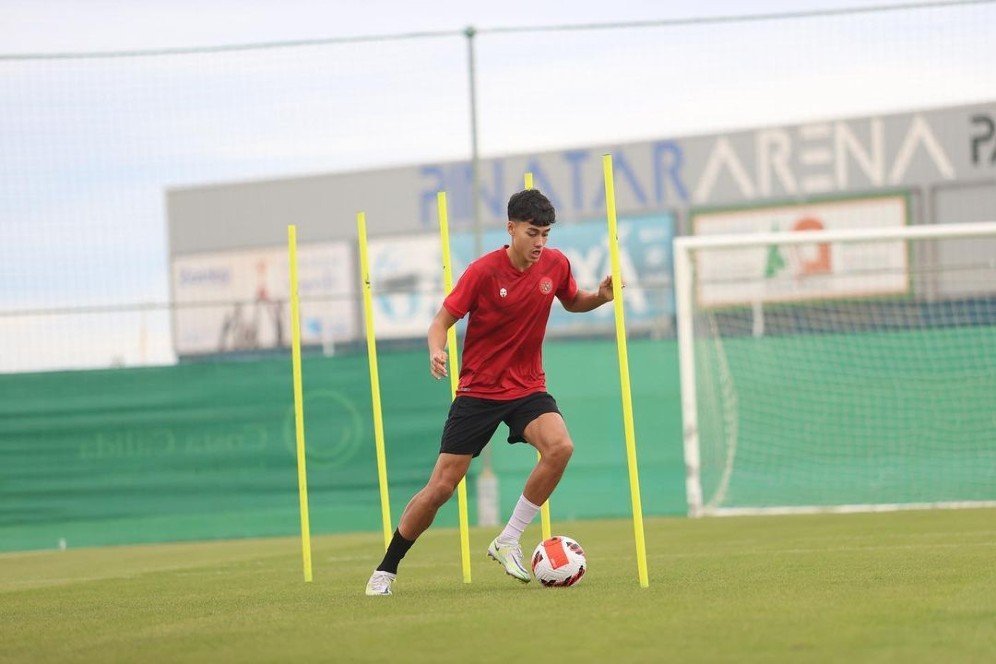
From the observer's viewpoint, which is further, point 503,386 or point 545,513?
point 545,513

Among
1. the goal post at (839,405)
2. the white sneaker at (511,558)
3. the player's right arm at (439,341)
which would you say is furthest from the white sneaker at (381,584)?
the goal post at (839,405)

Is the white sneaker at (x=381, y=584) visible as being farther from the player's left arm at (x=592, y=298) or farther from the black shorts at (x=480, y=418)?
the player's left arm at (x=592, y=298)

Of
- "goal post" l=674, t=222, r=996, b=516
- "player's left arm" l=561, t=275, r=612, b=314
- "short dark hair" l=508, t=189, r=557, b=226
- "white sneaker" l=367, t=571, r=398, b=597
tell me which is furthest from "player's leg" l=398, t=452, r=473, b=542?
"goal post" l=674, t=222, r=996, b=516

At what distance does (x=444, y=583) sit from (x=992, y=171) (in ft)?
79.7

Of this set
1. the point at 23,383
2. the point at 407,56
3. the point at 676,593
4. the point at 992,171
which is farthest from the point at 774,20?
the point at 992,171

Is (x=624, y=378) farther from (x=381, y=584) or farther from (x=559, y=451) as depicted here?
(x=381, y=584)

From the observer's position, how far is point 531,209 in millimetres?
8102

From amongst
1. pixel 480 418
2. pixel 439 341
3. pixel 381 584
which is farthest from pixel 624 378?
pixel 381 584

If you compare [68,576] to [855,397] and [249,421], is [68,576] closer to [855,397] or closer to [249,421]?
[249,421]

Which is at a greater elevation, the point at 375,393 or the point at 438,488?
the point at 375,393

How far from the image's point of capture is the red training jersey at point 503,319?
8.34 meters

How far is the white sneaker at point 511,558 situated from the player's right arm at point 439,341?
3.78ft

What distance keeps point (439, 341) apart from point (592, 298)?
1076mm

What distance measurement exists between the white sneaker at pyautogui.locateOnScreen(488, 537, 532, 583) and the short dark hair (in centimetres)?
180
